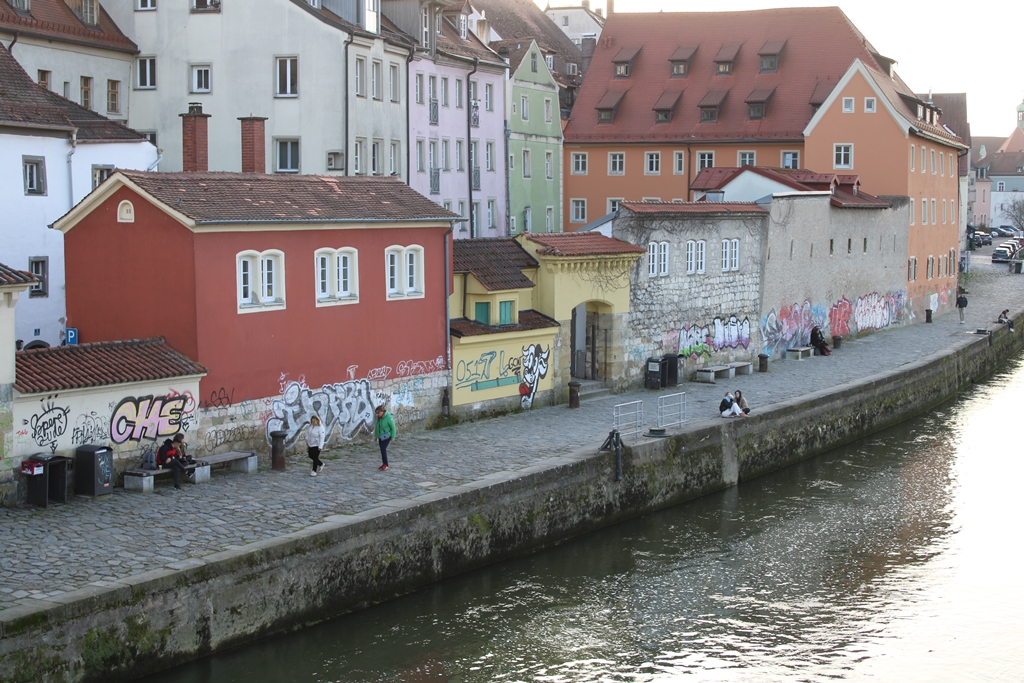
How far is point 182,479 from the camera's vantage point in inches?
967

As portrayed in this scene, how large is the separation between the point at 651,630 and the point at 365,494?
5766 millimetres

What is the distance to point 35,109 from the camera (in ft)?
118

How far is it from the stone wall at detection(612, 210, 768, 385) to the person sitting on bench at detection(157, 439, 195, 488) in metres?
17.1

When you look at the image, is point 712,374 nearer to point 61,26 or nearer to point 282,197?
point 282,197

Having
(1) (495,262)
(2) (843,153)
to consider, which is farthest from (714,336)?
(2) (843,153)

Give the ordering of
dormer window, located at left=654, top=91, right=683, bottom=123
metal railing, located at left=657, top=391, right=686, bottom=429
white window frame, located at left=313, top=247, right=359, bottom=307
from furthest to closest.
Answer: dormer window, located at left=654, top=91, right=683, bottom=123 → metal railing, located at left=657, top=391, right=686, bottom=429 → white window frame, located at left=313, top=247, right=359, bottom=307

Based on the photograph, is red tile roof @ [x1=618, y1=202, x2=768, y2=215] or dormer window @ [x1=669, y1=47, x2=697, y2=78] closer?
red tile roof @ [x1=618, y1=202, x2=768, y2=215]

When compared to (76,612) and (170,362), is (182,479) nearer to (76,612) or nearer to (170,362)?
(170,362)

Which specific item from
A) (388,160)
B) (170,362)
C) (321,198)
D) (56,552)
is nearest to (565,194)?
(388,160)

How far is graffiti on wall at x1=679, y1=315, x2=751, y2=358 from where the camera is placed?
41.8 m

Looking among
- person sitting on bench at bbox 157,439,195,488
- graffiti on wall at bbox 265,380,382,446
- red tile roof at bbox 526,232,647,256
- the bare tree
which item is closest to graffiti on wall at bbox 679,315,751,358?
red tile roof at bbox 526,232,647,256

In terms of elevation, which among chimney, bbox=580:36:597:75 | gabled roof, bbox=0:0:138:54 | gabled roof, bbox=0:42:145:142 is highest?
chimney, bbox=580:36:597:75

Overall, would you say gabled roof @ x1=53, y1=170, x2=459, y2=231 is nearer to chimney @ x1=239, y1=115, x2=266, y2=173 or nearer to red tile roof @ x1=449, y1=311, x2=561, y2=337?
chimney @ x1=239, y1=115, x2=266, y2=173

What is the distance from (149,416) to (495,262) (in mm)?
12308
